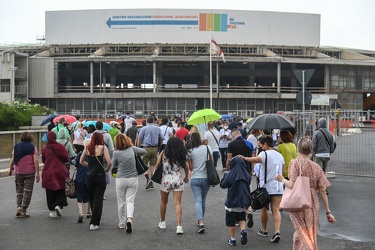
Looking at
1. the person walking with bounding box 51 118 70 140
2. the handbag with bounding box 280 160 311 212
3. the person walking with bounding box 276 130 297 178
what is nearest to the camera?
the handbag with bounding box 280 160 311 212

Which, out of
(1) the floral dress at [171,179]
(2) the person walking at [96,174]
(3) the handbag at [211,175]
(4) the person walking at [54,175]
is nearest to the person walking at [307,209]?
(3) the handbag at [211,175]

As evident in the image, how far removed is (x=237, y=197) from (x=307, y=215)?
5.53 ft

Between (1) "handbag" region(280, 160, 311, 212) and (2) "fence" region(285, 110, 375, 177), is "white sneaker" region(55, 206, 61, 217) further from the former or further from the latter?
(2) "fence" region(285, 110, 375, 177)

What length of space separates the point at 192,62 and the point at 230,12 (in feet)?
29.1

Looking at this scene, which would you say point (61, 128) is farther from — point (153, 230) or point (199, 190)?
point (199, 190)

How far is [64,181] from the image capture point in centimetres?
983

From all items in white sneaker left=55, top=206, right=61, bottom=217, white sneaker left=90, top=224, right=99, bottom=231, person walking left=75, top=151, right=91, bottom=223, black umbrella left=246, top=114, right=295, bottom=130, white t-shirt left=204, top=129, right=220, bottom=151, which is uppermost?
black umbrella left=246, top=114, right=295, bottom=130

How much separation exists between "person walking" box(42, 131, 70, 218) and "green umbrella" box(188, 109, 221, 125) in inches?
186

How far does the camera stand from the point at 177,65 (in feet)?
177

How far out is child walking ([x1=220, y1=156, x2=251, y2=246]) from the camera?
783 centimetres

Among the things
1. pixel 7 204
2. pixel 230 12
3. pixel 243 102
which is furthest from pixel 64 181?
pixel 230 12

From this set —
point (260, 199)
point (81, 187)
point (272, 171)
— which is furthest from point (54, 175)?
point (272, 171)

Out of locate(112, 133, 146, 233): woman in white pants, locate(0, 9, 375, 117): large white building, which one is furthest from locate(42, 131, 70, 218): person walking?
locate(0, 9, 375, 117): large white building

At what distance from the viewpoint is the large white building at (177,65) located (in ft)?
170
